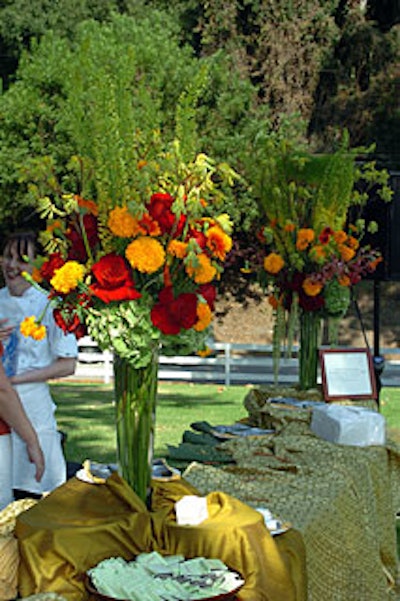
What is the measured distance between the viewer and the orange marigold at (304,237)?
22.0 feet

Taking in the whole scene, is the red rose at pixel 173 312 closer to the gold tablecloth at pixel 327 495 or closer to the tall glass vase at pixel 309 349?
the gold tablecloth at pixel 327 495

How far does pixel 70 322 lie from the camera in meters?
3.60

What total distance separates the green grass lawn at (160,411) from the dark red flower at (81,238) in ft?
24.2

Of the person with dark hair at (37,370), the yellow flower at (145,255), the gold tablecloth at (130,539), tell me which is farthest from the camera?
the person with dark hair at (37,370)

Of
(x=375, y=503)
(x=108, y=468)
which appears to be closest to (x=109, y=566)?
(x=108, y=468)

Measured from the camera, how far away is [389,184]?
777cm

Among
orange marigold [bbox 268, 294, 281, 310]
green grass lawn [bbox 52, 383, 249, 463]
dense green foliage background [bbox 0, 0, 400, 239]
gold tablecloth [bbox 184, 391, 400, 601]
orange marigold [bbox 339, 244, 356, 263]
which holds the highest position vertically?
dense green foliage background [bbox 0, 0, 400, 239]

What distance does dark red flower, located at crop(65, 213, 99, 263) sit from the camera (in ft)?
11.5

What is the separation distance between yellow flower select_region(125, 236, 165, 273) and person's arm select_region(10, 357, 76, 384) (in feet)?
5.14

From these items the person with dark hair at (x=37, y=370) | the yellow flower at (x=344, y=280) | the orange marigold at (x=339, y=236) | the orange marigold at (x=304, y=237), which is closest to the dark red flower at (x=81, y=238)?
the person with dark hair at (x=37, y=370)

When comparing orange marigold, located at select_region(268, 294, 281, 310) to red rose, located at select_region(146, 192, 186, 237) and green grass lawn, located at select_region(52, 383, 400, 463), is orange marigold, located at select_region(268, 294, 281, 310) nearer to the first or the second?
red rose, located at select_region(146, 192, 186, 237)

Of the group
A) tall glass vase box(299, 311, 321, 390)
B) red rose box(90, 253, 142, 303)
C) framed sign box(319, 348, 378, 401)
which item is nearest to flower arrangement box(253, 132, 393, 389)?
tall glass vase box(299, 311, 321, 390)

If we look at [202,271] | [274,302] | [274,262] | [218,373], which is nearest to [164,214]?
[202,271]

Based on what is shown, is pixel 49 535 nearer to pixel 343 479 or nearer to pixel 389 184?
pixel 343 479
